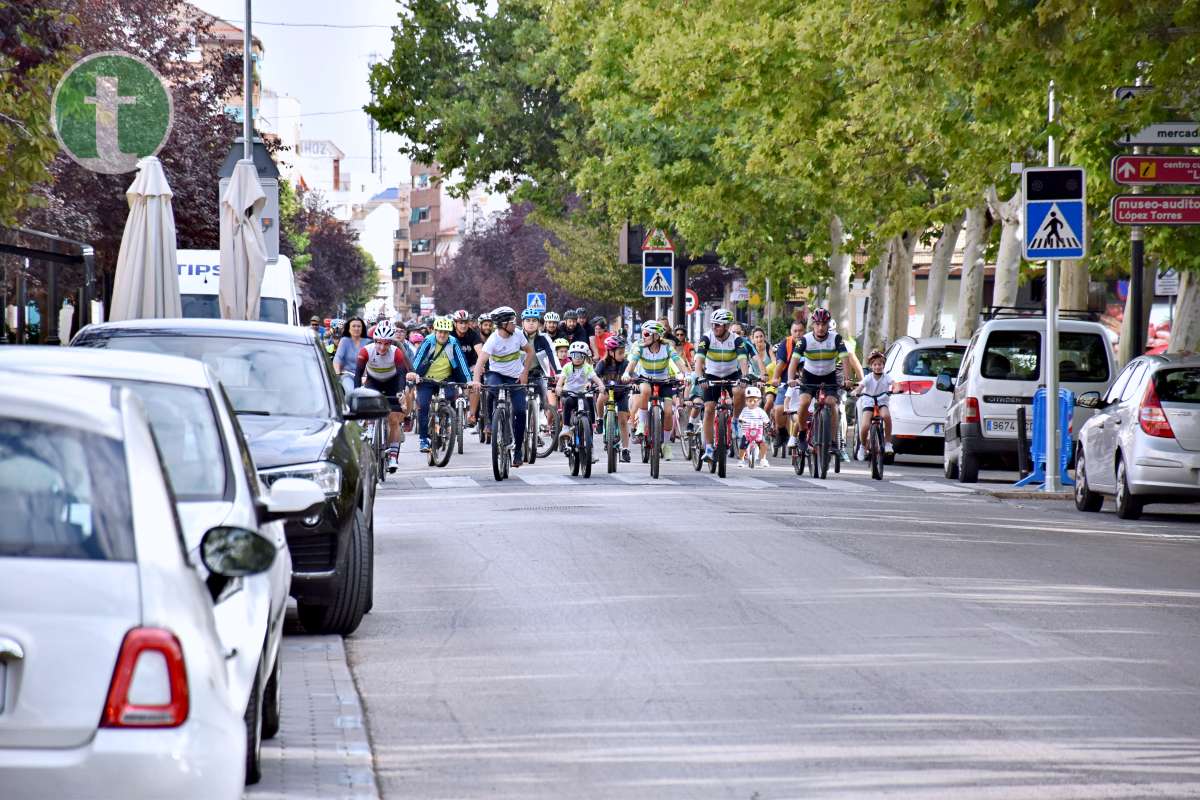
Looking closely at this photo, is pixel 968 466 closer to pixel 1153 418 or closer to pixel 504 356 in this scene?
pixel 504 356

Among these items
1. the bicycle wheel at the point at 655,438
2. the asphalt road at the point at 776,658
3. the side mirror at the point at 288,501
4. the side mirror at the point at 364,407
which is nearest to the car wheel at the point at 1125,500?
the asphalt road at the point at 776,658

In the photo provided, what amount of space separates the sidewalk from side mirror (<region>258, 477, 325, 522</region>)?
2.79 feet

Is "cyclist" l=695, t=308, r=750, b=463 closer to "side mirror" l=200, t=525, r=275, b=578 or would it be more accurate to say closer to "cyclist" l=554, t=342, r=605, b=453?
"cyclist" l=554, t=342, r=605, b=453

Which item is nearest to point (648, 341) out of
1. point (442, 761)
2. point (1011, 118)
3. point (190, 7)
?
point (1011, 118)

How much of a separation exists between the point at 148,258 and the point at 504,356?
19.3ft

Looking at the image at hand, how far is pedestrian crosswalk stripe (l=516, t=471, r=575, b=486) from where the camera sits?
75.2 ft

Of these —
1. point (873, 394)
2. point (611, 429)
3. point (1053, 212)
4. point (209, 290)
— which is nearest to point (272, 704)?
point (1053, 212)

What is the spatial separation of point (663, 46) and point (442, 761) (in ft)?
78.7

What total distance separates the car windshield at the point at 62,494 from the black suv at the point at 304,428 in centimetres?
513

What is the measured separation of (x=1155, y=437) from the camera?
62.5 ft

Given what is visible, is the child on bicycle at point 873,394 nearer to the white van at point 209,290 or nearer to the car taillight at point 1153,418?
the car taillight at point 1153,418

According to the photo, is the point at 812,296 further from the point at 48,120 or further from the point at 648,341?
the point at 48,120

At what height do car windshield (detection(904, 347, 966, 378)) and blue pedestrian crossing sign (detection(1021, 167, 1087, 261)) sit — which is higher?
blue pedestrian crossing sign (detection(1021, 167, 1087, 261))

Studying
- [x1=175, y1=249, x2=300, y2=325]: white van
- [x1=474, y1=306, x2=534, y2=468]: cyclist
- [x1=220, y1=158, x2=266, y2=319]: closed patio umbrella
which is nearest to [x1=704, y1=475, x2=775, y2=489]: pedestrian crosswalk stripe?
[x1=474, y1=306, x2=534, y2=468]: cyclist
